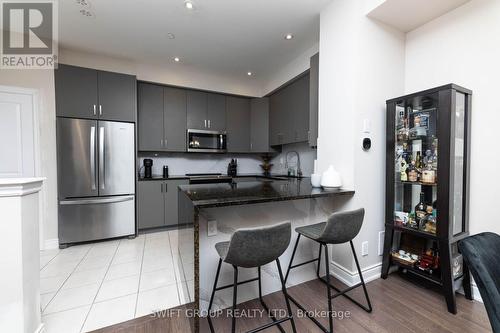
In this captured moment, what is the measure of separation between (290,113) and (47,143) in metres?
3.56

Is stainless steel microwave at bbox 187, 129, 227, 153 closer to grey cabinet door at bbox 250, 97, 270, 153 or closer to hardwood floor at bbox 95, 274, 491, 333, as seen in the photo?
grey cabinet door at bbox 250, 97, 270, 153

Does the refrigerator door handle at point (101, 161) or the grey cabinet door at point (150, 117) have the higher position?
the grey cabinet door at point (150, 117)

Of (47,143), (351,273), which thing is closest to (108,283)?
(47,143)

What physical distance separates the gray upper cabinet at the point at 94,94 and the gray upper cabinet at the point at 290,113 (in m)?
2.39

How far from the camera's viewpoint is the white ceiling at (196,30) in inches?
87.6

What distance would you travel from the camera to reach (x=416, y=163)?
6.59ft

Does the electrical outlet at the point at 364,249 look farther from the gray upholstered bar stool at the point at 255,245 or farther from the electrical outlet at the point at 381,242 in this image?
the gray upholstered bar stool at the point at 255,245

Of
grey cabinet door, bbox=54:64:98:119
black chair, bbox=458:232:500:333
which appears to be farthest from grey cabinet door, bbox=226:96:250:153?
black chair, bbox=458:232:500:333

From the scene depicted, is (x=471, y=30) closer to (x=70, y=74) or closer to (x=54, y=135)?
(x=70, y=74)

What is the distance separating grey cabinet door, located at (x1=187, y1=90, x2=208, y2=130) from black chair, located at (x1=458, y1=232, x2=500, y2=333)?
3740 mm

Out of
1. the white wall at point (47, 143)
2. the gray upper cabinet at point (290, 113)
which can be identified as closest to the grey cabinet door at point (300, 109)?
the gray upper cabinet at point (290, 113)

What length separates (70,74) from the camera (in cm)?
293

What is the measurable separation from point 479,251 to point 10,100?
4554 millimetres

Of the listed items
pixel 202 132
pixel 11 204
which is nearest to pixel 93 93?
pixel 202 132
